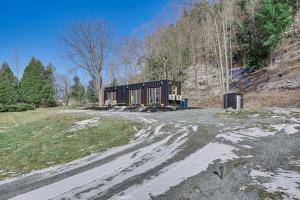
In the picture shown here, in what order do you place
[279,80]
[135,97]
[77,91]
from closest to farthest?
1. [279,80]
2. [135,97]
3. [77,91]

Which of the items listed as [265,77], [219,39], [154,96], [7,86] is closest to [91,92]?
[7,86]

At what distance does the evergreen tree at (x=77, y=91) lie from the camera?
62531 mm

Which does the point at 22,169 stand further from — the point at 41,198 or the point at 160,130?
the point at 160,130

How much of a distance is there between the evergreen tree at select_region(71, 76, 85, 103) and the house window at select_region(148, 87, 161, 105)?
3723cm

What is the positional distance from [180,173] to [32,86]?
1924 inches

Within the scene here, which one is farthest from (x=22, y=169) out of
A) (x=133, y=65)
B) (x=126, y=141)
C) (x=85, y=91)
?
(x=85, y=91)

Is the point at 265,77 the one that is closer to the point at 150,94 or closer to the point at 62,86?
the point at 150,94

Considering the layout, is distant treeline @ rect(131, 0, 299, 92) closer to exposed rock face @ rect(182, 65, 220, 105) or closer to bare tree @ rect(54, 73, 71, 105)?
exposed rock face @ rect(182, 65, 220, 105)

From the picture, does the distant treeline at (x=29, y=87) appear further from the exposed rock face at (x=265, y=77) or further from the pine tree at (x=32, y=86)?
the exposed rock face at (x=265, y=77)

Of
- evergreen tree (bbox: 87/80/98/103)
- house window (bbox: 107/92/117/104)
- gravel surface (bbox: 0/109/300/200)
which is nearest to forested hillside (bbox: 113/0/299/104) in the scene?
house window (bbox: 107/92/117/104)

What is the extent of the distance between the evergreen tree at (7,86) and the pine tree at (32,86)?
1.32 m

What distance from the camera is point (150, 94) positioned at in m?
27.6

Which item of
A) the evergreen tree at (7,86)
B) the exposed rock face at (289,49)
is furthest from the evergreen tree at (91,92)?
the exposed rock face at (289,49)

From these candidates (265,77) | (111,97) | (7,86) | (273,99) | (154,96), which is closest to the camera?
(273,99)
